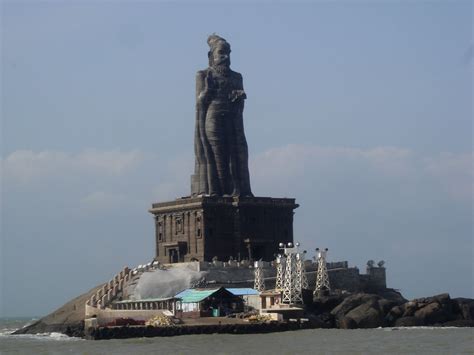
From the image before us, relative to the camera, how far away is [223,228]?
105m

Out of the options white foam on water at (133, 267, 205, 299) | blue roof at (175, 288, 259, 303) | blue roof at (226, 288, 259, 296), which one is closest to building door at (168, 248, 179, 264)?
white foam on water at (133, 267, 205, 299)

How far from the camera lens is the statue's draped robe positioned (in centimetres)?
10694

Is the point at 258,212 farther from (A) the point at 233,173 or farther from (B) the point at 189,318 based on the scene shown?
(B) the point at 189,318

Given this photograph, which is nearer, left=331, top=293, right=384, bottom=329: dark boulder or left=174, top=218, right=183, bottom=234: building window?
left=331, top=293, right=384, bottom=329: dark boulder

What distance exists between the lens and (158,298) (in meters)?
91.1

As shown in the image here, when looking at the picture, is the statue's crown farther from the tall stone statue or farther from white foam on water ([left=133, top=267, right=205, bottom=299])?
white foam on water ([left=133, top=267, right=205, bottom=299])

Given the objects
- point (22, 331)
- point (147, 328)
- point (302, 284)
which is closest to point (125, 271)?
point (22, 331)

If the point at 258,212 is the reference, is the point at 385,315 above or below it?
below

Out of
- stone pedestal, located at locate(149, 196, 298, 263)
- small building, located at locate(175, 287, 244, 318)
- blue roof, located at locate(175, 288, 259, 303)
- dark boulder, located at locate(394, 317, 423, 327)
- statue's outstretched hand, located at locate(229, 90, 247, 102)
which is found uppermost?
statue's outstretched hand, located at locate(229, 90, 247, 102)

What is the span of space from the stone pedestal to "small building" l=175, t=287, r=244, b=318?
1691cm

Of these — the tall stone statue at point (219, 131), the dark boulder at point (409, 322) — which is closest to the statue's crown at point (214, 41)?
the tall stone statue at point (219, 131)

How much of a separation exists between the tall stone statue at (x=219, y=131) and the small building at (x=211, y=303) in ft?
67.9

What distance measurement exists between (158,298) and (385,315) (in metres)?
15.4

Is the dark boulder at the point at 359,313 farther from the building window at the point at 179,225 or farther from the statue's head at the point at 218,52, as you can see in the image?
the statue's head at the point at 218,52
